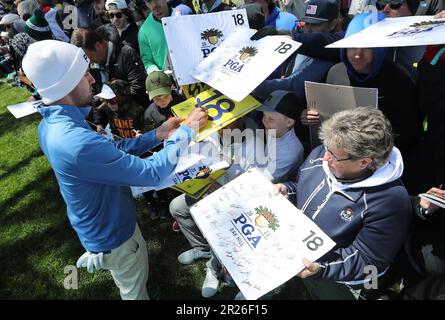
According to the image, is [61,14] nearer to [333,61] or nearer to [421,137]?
[333,61]

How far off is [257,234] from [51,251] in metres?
3.29

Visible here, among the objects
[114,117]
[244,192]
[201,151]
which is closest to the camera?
[244,192]

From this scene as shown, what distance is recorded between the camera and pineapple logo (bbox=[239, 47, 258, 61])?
2.36 m

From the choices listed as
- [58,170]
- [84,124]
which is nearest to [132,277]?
[58,170]

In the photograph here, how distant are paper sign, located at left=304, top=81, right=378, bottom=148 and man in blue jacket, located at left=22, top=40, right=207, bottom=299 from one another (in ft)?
3.11

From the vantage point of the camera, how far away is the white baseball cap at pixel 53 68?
1.97 metres

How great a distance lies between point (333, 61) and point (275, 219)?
169 centimetres

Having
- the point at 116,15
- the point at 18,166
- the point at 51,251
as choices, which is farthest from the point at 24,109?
the point at 18,166

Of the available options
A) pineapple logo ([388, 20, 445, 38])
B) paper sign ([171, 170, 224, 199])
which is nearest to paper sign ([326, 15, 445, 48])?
pineapple logo ([388, 20, 445, 38])

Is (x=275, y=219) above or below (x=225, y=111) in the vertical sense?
below

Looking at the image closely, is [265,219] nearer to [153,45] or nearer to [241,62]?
[241,62]

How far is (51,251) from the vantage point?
4129 mm

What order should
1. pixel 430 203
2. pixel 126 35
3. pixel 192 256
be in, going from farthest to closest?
pixel 126 35 → pixel 192 256 → pixel 430 203

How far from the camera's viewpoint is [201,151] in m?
2.55
